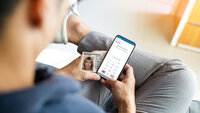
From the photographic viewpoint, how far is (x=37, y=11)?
0.28 m

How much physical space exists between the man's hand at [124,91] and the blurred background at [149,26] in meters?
0.71

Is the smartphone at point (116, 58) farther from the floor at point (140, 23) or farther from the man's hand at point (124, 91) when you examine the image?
the floor at point (140, 23)

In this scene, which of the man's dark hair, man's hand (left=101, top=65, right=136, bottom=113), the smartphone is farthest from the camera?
the smartphone

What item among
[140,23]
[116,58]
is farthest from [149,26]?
[116,58]

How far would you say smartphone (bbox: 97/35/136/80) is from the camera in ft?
2.80

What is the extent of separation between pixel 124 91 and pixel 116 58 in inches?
7.1

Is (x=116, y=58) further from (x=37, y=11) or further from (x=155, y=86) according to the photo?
(x=37, y=11)

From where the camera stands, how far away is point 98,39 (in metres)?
0.93

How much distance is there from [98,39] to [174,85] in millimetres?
401

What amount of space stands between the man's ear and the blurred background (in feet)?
3.71

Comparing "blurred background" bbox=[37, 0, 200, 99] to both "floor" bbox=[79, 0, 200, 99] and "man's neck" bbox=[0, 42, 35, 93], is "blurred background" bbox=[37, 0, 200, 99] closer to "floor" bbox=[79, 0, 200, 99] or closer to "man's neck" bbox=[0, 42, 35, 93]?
"floor" bbox=[79, 0, 200, 99]

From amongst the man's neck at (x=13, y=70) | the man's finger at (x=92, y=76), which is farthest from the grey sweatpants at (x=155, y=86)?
the man's neck at (x=13, y=70)

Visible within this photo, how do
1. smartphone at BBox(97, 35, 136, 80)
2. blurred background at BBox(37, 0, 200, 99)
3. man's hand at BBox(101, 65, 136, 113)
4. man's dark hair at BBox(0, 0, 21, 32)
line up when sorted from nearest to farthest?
man's dark hair at BBox(0, 0, 21, 32) < man's hand at BBox(101, 65, 136, 113) < smartphone at BBox(97, 35, 136, 80) < blurred background at BBox(37, 0, 200, 99)

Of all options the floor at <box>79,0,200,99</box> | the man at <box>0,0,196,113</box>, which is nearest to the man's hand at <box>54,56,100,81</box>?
the man at <box>0,0,196,113</box>
